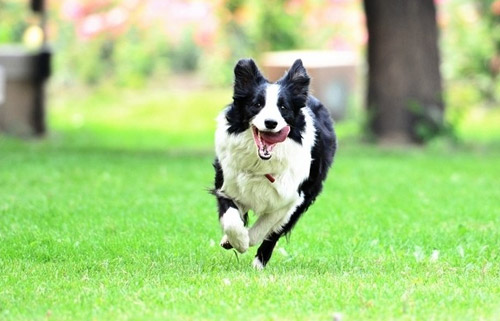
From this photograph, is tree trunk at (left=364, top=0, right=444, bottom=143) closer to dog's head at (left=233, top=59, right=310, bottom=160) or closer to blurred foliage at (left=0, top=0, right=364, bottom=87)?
blurred foliage at (left=0, top=0, right=364, bottom=87)

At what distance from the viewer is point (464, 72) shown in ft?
70.3

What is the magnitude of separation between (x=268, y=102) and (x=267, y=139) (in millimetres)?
223

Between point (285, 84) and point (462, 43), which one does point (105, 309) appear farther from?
point (462, 43)

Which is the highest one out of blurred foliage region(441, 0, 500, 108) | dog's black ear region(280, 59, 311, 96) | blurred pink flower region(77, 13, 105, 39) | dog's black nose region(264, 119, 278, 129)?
dog's black ear region(280, 59, 311, 96)

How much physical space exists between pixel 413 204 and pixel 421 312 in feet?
14.8

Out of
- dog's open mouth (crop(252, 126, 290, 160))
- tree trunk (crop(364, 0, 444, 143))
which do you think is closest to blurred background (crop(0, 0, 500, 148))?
tree trunk (crop(364, 0, 444, 143))

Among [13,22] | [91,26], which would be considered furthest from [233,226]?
[91,26]

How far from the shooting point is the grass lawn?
562 centimetres

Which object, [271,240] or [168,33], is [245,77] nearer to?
[271,240]

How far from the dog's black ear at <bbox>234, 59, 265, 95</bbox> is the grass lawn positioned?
1.13 meters

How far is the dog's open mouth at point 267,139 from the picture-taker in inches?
250

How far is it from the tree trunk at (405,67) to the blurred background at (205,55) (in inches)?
145

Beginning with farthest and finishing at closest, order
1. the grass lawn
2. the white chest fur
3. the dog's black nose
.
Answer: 1. the white chest fur
2. the dog's black nose
3. the grass lawn

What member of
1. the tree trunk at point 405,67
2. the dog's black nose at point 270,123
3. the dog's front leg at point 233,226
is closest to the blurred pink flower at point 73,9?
the tree trunk at point 405,67
